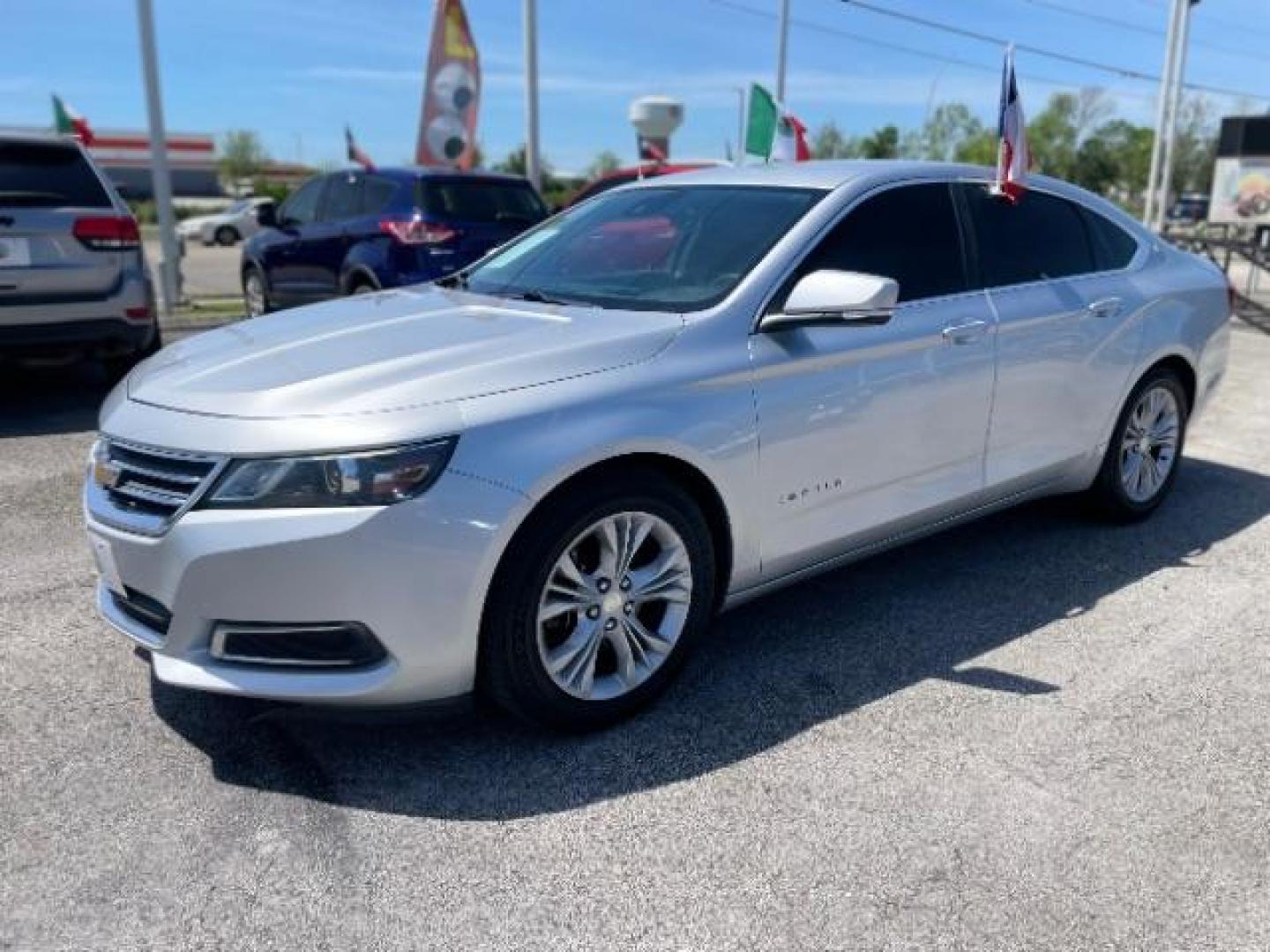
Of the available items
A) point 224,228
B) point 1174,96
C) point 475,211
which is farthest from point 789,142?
point 224,228

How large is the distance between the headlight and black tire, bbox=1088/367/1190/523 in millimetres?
3459

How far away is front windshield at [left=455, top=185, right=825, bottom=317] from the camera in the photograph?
365 cm

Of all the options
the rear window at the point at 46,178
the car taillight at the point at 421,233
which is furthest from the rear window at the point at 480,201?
the rear window at the point at 46,178

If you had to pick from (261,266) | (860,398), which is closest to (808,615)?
(860,398)

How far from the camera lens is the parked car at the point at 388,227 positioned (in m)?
8.77

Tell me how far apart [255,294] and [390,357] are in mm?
9036

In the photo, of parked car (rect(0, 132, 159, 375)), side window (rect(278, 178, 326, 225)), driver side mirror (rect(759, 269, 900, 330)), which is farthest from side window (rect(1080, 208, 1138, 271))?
side window (rect(278, 178, 326, 225))

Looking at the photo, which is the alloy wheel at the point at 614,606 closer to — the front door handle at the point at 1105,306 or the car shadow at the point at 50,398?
the front door handle at the point at 1105,306

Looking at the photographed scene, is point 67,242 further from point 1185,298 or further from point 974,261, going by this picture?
point 1185,298

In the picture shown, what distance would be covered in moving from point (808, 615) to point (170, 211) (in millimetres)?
12110

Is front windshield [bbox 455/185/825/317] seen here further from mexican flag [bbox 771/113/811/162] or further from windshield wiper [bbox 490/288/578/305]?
mexican flag [bbox 771/113/811/162]

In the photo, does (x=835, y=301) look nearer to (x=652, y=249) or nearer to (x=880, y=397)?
(x=880, y=397)

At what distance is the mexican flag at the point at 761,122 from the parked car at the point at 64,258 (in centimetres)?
441

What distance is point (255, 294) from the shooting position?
1142 centimetres
